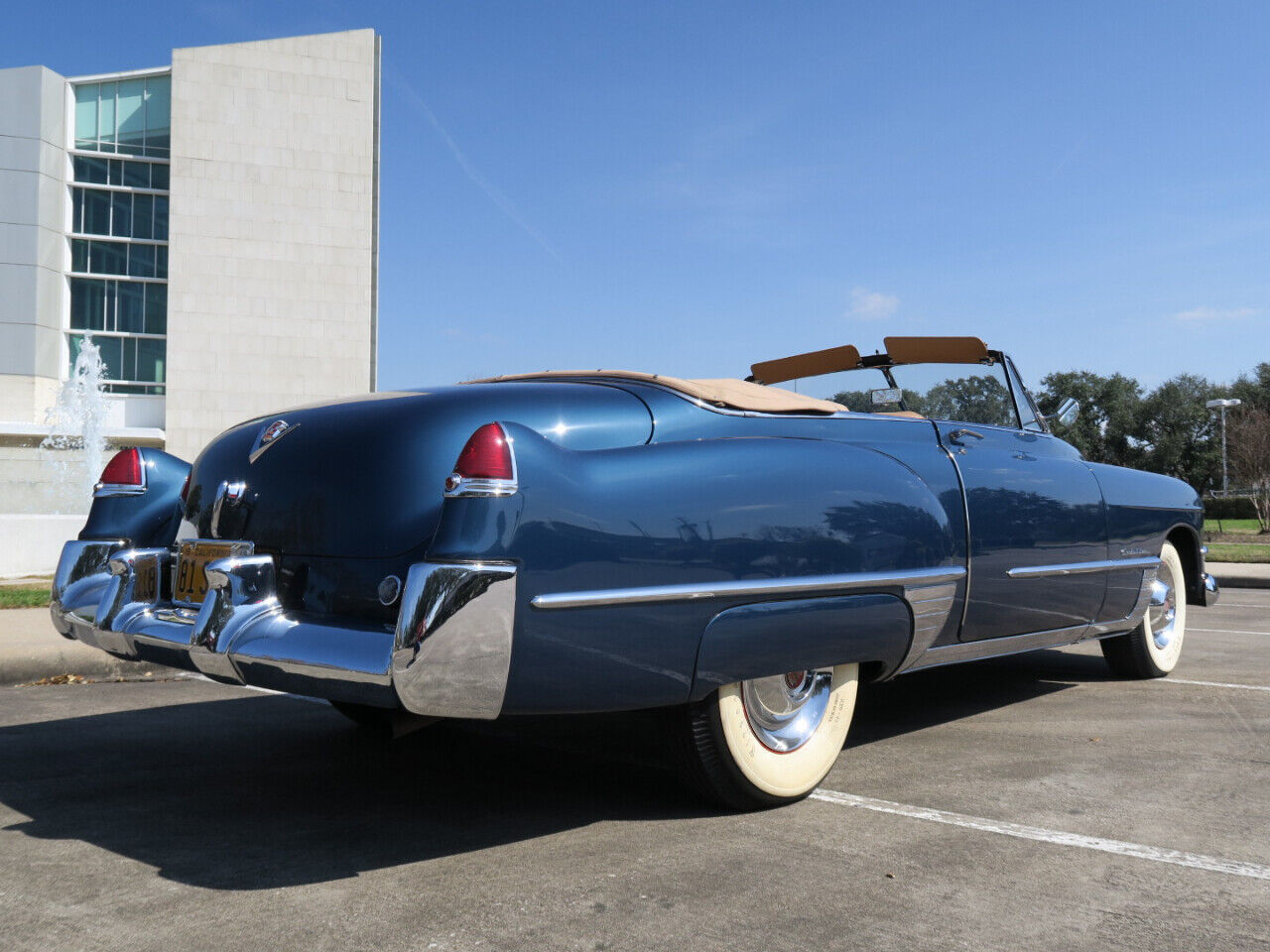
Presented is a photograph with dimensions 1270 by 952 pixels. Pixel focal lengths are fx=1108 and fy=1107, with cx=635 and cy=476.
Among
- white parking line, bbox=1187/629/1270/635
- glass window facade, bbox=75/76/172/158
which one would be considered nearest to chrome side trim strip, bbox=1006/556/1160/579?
white parking line, bbox=1187/629/1270/635

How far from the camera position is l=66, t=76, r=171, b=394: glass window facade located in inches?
1610

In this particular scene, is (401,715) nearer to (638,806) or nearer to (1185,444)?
(638,806)

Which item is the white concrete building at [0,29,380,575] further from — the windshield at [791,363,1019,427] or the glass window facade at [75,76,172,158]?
the windshield at [791,363,1019,427]

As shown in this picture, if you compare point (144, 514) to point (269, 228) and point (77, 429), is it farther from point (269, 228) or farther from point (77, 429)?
point (77, 429)

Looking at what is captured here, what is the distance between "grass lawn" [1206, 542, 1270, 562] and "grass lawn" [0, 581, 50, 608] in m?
15.3

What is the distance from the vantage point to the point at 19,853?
286 centimetres

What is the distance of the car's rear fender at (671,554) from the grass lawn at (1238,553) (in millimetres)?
15436

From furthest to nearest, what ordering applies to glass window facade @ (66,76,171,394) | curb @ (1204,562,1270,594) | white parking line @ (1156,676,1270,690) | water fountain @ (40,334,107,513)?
1. glass window facade @ (66,76,171,394)
2. water fountain @ (40,334,107,513)
3. curb @ (1204,562,1270,594)
4. white parking line @ (1156,676,1270,690)

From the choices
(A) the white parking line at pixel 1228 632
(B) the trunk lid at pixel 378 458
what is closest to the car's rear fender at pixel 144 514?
(B) the trunk lid at pixel 378 458

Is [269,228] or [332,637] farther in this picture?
[269,228]

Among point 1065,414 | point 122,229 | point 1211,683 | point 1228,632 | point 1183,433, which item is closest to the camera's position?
point 1065,414

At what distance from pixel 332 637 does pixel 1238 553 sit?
1859 cm

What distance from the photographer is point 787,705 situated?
3.36m

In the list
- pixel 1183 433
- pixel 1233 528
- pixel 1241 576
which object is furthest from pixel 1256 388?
pixel 1241 576
